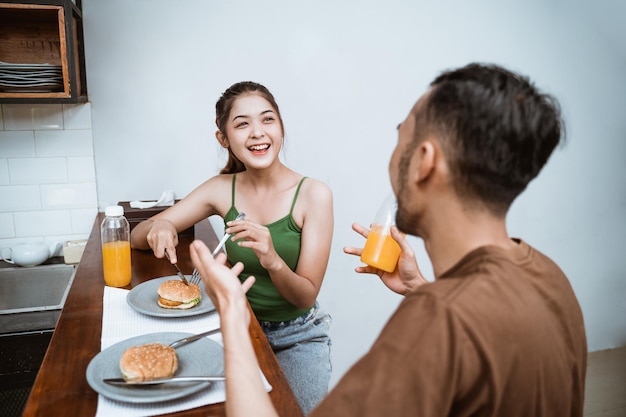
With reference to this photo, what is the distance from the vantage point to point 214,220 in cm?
247

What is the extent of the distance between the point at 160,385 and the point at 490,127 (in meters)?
0.74

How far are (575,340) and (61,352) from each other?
3.33ft

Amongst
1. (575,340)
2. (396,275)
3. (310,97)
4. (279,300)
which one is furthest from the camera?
(310,97)

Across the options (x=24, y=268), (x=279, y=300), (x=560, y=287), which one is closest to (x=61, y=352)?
(x=279, y=300)

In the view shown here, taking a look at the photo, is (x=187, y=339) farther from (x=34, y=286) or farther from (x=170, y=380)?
(x=34, y=286)

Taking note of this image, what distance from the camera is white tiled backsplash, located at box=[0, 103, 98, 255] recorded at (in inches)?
82.6

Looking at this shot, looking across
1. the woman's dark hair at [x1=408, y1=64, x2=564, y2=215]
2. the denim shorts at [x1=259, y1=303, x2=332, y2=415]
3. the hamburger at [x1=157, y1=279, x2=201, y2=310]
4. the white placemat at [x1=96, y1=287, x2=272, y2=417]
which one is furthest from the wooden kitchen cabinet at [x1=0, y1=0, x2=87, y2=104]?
the woman's dark hair at [x1=408, y1=64, x2=564, y2=215]

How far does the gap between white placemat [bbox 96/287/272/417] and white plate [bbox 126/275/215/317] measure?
2 cm

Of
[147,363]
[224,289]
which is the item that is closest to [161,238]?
[147,363]

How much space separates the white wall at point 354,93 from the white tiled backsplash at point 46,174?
8 centimetres

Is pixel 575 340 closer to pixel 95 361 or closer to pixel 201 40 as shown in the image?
pixel 95 361

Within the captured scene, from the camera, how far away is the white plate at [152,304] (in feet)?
4.04

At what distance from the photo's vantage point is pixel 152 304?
129 centimetres

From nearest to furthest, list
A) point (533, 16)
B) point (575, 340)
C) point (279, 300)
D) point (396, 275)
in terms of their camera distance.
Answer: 1. point (575, 340)
2. point (396, 275)
3. point (279, 300)
4. point (533, 16)
